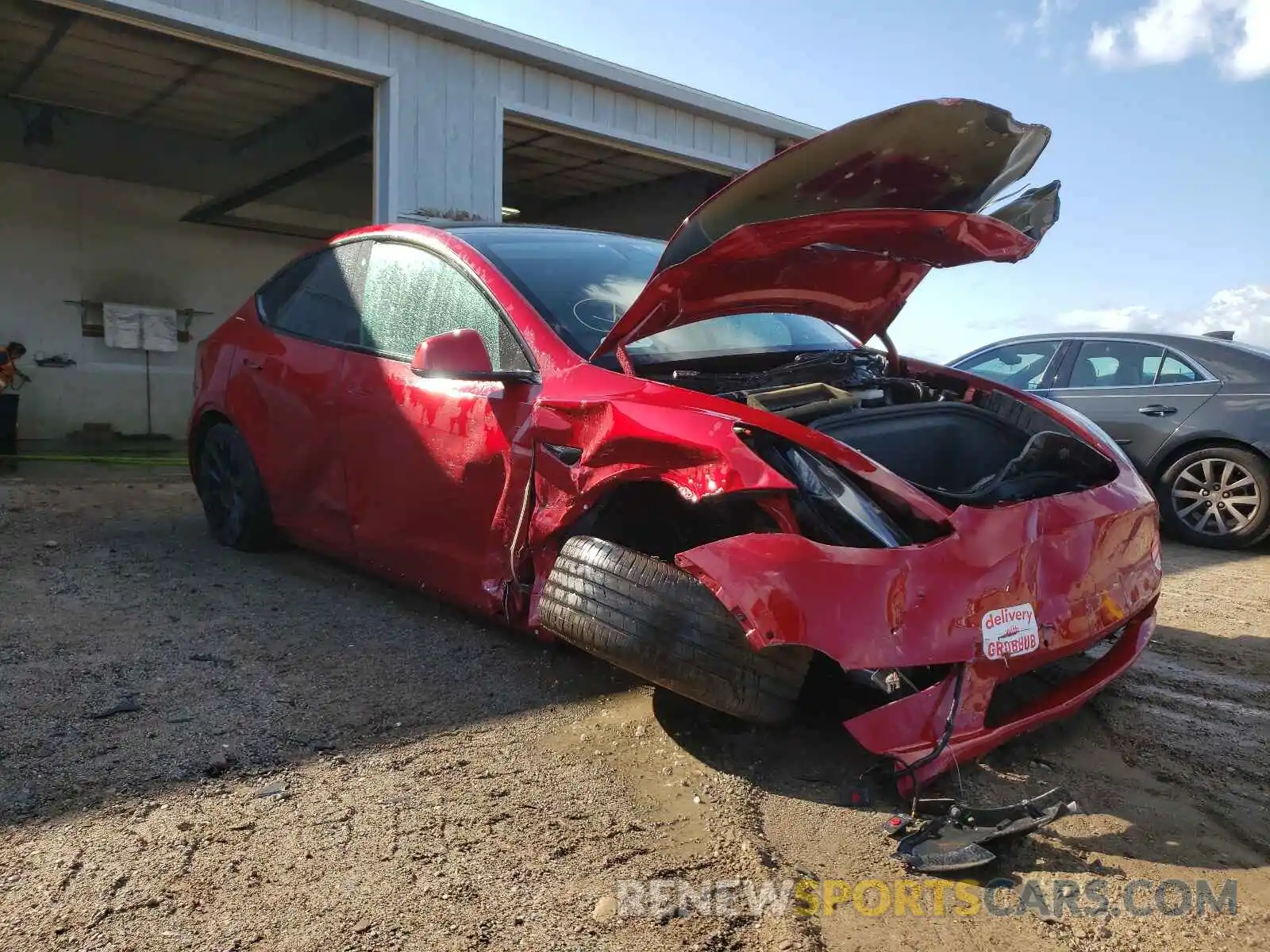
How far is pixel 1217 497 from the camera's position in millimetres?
5895

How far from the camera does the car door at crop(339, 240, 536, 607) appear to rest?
9.76 feet

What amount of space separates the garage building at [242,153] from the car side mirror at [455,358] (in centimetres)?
419

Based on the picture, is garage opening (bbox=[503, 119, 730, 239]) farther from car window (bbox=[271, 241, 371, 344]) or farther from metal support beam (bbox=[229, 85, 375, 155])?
car window (bbox=[271, 241, 371, 344])

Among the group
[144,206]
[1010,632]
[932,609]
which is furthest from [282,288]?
[144,206]

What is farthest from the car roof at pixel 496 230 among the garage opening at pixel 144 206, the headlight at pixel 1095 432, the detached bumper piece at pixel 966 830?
the garage opening at pixel 144 206

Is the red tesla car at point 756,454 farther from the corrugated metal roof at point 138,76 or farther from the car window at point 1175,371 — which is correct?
the corrugated metal roof at point 138,76

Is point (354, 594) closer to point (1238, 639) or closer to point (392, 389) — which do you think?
point (392, 389)

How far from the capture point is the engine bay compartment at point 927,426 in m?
2.64

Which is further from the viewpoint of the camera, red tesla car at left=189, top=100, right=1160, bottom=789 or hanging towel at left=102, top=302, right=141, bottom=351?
hanging towel at left=102, top=302, right=141, bottom=351

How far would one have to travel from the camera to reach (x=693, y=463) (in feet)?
7.54

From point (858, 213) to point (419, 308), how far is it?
173cm

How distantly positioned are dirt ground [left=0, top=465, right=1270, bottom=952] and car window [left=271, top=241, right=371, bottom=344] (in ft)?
3.85

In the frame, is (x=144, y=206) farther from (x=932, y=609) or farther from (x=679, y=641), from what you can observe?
(x=932, y=609)

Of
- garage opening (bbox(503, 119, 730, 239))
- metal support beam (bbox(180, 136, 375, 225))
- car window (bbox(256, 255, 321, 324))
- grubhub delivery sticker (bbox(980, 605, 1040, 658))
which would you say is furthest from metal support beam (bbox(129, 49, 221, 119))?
grubhub delivery sticker (bbox(980, 605, 1040, 658))
